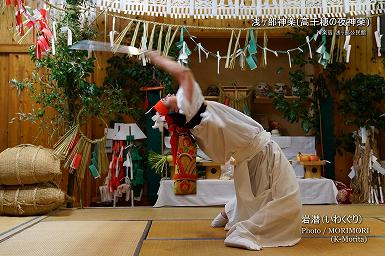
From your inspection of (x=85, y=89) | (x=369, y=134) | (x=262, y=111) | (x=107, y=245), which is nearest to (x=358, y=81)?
(x=369, y=134)

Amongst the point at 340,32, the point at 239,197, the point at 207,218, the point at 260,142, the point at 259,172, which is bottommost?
the point at 207,218

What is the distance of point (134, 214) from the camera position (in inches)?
142

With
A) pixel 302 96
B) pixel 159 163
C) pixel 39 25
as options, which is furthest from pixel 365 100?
pixel 39 25

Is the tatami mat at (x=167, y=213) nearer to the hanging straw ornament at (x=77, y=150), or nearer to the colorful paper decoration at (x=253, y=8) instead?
the hanging straw ornament at (x=77, y=150)

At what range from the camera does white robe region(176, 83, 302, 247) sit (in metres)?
2.35

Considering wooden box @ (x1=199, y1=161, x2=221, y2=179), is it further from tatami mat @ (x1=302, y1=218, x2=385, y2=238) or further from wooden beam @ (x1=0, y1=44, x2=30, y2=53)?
wooden beam @ (x1=0, y1=44, x2=30, y2=53)

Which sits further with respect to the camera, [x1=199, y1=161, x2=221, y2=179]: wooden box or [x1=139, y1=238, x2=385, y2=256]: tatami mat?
[x1=199, y1=161, x2=221, y2=179]: wooden box

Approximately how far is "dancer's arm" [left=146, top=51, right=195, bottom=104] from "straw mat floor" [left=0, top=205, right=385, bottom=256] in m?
0.85

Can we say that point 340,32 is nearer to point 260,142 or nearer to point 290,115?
point 290,115

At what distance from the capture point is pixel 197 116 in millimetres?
2250

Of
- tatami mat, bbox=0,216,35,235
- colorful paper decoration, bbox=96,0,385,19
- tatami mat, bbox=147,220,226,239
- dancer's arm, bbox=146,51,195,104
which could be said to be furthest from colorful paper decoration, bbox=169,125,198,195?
dancer's arm, bbox=146,51,195,104

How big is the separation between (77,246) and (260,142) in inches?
47.3

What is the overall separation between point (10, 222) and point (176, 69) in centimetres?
217

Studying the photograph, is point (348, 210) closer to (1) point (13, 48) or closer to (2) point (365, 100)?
(2) point (365, 100)
